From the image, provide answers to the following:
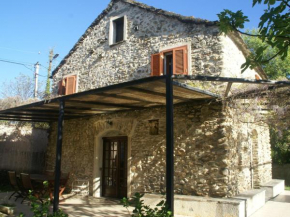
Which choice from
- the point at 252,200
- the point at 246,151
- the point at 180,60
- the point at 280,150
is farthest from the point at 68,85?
the point at 280,150

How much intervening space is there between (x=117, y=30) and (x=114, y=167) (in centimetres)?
464

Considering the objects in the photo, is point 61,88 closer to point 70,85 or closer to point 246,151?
point 70,85

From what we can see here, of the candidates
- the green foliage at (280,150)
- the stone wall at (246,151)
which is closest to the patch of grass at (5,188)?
the stone wall at (246,151)

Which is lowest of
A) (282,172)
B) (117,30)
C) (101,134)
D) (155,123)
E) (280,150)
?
(282,172)

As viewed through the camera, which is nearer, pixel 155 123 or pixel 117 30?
pixel 155 123

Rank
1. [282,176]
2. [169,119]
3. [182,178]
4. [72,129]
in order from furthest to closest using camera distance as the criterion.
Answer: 1. [282,176]
2. [72,129]
3. [182,178]
4. [169,119]

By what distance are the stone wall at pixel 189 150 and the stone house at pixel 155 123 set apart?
0.07ft

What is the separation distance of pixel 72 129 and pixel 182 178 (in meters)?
4.56

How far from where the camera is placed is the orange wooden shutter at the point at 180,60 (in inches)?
292

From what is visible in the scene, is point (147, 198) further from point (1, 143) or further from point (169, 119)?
point (1, 143)

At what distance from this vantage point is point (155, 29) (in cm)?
833

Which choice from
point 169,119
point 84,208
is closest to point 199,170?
point 169,119

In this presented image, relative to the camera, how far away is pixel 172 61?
7578 millimetres

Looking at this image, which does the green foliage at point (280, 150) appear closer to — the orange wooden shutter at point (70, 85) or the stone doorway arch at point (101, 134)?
the stone doorway arch at point (101, 134)
